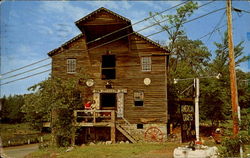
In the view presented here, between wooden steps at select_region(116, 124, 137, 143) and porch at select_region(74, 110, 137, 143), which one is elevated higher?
porch at select_region(74, 110, 137, 143)

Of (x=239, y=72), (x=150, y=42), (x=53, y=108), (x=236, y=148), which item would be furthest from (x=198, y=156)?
(x=239, y=72)

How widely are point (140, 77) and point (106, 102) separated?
5.08 m

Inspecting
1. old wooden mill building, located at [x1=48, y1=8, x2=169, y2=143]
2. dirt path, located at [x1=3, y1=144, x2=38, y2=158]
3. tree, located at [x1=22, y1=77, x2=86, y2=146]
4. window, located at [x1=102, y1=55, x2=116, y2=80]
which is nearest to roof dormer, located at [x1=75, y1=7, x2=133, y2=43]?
old wooden mill building, located at [x1=48, y1=8, x2=169, y2=143]

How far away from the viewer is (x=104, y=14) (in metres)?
21.2

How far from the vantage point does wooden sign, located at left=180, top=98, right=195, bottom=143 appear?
22.2 m

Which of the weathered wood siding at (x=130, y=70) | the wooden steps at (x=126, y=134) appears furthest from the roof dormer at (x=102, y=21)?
the wooden steps at (x=126, y=134)

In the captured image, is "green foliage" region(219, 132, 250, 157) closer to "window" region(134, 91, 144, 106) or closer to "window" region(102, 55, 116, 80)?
"window" region(134, 91, 144, 106)

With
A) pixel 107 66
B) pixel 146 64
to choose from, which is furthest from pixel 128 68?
pixel 107 66

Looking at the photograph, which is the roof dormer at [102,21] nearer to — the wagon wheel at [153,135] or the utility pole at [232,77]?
the wagon wheel at [153,135]

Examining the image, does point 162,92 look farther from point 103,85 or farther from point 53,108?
point 53,108

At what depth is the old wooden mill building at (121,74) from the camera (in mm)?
21375

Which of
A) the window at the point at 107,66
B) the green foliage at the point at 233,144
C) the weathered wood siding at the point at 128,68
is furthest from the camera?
the window at the point at 107,66

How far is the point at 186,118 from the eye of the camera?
880 inches

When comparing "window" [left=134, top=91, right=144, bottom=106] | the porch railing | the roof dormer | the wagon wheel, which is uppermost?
the roof dormer
